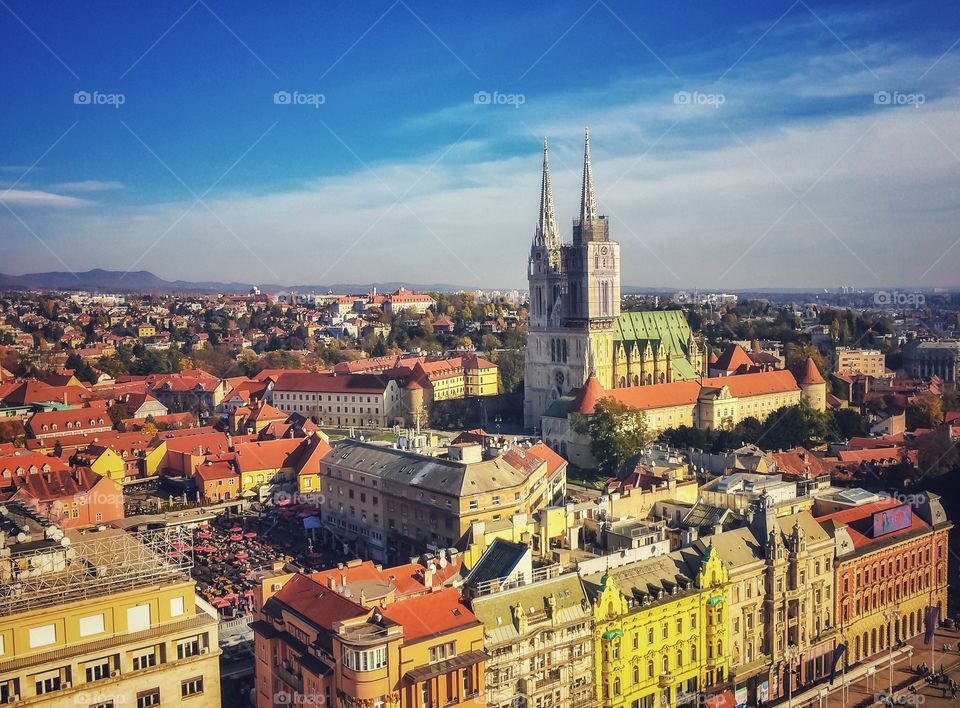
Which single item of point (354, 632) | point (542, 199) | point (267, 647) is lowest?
point (267, 647)

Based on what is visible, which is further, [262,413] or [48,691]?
[262,413]

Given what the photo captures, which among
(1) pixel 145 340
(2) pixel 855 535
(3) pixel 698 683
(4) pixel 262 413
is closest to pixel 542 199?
(4) pixel 262 413

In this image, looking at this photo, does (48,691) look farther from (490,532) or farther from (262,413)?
(262,413)

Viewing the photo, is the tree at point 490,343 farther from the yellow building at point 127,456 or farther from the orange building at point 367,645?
the orange building at point 367,645

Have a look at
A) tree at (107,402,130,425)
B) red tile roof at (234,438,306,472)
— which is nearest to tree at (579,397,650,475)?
red tile roof at (234,438,306,472)

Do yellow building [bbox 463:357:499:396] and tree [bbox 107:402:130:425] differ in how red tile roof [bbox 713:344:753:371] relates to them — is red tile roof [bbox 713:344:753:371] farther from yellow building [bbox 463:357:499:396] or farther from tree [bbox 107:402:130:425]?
tree [bbox 107:402:130:425]

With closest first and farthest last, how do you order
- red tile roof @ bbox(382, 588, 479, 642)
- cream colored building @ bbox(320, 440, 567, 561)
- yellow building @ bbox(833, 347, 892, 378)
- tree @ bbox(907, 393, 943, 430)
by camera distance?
red tile roof @ bbox(382, 588, 479, 642)
cream colored building @ bbox(320, 440, 567, 561)
tree @ bbox(907, 393, 943, 430)
yellow building @ bbox(833, 347, 892, 378)

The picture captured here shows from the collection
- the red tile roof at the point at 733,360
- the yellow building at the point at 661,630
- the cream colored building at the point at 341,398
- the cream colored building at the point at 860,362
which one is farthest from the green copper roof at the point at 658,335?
the yellow building at the point at 661,630
